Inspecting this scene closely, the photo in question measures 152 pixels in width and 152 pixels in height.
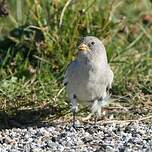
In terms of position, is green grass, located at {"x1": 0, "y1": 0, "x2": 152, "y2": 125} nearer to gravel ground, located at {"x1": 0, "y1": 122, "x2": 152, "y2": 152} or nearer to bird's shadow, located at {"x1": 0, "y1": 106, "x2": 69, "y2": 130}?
bird's shadow, located at {"x1": 0, "y1": 106, "x2": 69, "y2": 130}

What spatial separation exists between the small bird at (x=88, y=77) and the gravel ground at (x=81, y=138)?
308 mm

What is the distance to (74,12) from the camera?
855cm

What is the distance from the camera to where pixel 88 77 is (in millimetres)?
7000

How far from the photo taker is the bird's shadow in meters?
7.33

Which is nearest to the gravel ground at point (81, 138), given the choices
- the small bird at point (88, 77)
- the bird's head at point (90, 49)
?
the small bird at point (88, 77)

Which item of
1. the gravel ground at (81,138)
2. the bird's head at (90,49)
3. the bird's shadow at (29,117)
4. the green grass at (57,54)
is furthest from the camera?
the green grass at (57,54)

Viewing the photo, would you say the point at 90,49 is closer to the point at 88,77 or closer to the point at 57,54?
the point at 88,77

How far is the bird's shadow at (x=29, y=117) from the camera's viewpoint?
733 cm

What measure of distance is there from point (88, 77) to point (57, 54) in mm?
1383

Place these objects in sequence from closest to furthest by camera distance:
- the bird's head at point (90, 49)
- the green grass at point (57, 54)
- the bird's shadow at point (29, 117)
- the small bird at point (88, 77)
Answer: the small bird at point (88, 77), the bird's head at point (90, 49), the bird's shadow at point (29, 117), the green grass at point (57, 54)

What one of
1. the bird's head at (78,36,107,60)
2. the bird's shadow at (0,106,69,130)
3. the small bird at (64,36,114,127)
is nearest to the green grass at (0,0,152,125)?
the bird's shadow at (0,106,69,130)

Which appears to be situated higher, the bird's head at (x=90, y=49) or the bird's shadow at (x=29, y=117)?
the bird's head at (x=90, y=49)

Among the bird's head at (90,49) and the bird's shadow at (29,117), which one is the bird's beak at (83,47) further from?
the bird's shadow at (29,117)

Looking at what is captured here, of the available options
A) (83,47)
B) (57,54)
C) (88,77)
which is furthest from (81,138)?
(57,54)
